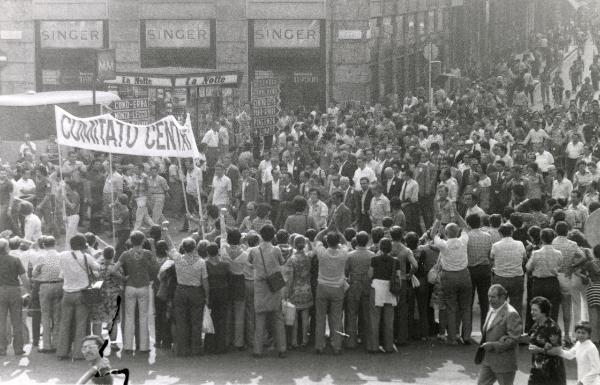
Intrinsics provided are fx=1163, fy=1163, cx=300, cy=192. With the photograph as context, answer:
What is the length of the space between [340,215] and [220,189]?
3267mm

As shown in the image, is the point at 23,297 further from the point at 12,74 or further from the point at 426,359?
the point at 12,74

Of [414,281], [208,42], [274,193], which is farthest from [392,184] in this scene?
[208,42]

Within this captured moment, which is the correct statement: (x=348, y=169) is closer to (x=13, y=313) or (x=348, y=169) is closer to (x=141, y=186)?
(x=141, y=186)

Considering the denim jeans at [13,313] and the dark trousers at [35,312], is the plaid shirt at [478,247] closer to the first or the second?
the dark trousers at [35,312]

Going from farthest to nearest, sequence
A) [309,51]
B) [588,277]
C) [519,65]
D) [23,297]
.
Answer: [519,65], [309,51], [23,297], [588,277]

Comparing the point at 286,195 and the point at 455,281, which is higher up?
the point at 286,195

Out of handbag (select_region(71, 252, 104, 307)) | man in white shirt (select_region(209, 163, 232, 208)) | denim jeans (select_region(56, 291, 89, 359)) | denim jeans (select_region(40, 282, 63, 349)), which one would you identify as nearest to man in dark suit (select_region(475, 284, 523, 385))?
handbag (select_region(71, 252, 104, 307))

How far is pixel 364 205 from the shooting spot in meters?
20.5

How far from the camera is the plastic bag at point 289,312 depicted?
49.6 ft

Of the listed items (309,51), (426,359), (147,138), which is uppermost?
(309,51)

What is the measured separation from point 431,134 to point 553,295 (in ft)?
39.7

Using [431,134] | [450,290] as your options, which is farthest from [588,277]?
[431,134]

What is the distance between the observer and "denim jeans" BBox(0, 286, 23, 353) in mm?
15078

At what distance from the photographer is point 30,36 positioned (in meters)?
38.2
